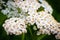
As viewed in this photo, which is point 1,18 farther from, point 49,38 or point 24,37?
point 49,38

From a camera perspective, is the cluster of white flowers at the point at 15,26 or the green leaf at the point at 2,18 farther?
the green leaf at the point at 2,18

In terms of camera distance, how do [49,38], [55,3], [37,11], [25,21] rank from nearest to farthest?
[25,21]
[37,11]
[49,38]
[55,3]

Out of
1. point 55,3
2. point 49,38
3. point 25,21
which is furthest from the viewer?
point 55,3

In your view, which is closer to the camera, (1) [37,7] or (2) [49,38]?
(1) [37,7]

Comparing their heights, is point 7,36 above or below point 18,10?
below

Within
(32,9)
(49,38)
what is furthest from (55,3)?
(32,9)

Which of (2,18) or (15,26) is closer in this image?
(15,26)

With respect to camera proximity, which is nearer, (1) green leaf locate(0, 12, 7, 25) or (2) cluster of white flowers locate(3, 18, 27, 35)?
(2) cluster of white flowers locate(3, 18, 27, 35)

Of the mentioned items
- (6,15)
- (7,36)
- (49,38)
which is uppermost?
(6,15)
